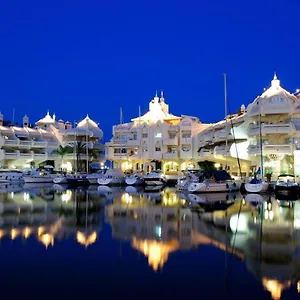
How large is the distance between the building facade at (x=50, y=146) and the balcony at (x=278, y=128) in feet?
126

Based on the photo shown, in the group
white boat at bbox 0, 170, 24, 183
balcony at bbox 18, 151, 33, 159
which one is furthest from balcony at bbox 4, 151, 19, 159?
white boat at bbox 0, 170, 24, 183

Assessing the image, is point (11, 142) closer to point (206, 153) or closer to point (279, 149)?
point (206, 153)

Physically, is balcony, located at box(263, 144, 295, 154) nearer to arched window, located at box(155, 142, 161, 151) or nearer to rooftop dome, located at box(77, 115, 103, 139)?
arched window, located at box(155, 142, 161, 151)

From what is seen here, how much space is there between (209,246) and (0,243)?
772cm

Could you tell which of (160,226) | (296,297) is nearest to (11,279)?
(296,297)

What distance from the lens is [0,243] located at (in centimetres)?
1544

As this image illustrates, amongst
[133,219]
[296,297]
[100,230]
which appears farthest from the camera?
[133,219]

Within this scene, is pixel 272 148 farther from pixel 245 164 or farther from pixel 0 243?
pixel 0 243

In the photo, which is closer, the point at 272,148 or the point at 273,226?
the point at 273,226

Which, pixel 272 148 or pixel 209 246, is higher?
pixel 272 148

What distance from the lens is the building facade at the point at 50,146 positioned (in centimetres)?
7969

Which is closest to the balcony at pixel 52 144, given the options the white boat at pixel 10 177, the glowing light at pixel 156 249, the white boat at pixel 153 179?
the white boat at pixel 10 177

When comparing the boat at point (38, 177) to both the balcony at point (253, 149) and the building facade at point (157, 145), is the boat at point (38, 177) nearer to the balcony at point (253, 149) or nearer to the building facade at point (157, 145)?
the building facade at point (157, 145)

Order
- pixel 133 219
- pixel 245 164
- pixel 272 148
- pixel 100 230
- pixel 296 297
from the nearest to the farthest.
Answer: pixel 296 297, pixel 100 230, pixel 133 219, pixel 272 148, pixel 245 164
